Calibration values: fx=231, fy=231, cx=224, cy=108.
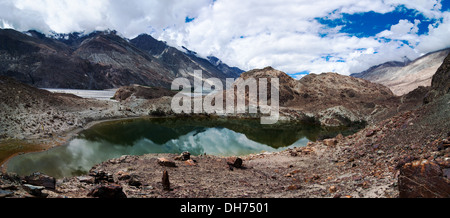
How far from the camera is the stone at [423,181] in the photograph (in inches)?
167

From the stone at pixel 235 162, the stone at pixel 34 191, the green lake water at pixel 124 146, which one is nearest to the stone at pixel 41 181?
the stone at pixel 34 191

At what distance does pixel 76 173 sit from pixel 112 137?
45.8ft

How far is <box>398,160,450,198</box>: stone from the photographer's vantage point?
13.9 feet

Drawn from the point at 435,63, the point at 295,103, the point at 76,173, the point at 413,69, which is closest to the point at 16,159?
the point at 76,173

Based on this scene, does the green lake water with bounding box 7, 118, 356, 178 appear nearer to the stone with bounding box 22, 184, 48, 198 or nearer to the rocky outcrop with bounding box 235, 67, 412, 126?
the stone with bounding box 22, 184, 48, 198

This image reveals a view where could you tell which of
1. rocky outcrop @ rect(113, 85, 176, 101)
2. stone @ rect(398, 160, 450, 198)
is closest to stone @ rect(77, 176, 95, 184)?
stone @ rect(398, 160, 450, 198)

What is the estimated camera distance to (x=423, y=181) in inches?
179

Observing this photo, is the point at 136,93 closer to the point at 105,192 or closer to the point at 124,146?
the point at 124,146

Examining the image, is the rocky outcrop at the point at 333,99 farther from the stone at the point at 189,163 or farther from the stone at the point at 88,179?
the stone at the point at 88,179

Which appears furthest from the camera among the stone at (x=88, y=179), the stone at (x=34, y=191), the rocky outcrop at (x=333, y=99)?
the rocky outcrop at (x=333, y=99)

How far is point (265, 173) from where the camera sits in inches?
483

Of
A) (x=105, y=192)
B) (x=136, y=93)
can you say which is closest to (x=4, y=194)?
(x=105, y=192)
